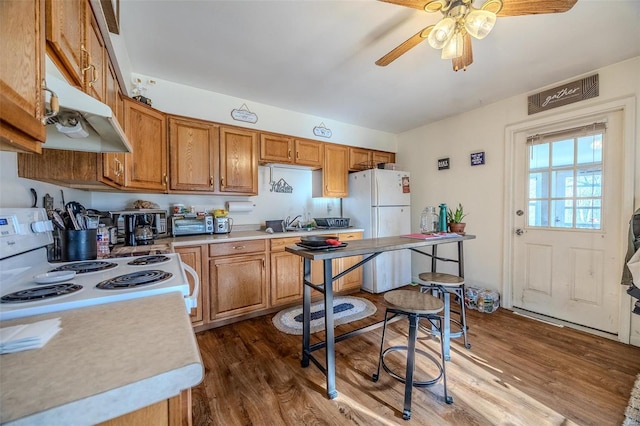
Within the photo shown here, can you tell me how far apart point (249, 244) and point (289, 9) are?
2039mm

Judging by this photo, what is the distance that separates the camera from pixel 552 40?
1936 mm

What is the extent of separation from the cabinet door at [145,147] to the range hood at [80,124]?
79 centimetres

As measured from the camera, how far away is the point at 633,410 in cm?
147

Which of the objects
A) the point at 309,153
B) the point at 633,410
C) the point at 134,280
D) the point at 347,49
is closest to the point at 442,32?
the point at 347,49

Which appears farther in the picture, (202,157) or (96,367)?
(202,157)

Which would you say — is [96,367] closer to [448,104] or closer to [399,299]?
[399,299]

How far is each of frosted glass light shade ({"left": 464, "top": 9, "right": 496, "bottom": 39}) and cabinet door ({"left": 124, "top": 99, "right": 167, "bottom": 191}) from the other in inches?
94.9

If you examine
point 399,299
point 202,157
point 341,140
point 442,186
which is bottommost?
point 399,299

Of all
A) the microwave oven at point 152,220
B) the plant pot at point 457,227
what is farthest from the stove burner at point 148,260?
the plant pot at point 457,227

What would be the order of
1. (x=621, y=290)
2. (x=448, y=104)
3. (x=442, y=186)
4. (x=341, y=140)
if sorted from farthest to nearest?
(x=341, y=140) → (x=442, y=186) → (x=448, y=104) → (x=621, y=290)

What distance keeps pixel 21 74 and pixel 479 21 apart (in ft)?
6.14

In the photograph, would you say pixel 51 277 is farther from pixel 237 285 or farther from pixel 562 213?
pixel 562 213

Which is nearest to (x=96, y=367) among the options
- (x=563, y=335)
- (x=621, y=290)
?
(x=563, y=335)

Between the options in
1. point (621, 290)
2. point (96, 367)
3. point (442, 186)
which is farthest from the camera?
point (442, 186)
